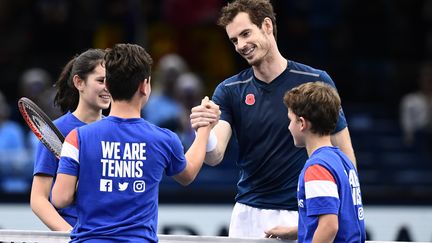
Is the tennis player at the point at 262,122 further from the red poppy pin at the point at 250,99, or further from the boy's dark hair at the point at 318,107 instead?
the boy's dark hair at the point at 318,107

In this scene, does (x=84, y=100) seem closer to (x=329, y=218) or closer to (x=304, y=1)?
(x=329, y=218)

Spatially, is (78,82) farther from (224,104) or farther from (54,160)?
(224,104)

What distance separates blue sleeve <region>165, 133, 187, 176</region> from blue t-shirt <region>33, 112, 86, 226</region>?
89cm

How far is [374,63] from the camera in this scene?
47.6 ft

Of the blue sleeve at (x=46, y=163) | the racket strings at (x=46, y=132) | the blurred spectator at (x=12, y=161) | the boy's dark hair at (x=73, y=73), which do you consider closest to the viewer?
the racket strings at (x=46, y=132)

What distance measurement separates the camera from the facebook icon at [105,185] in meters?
5.23

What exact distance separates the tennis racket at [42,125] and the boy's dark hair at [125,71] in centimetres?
67

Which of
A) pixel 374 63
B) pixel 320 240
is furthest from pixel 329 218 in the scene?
pixel 374 63

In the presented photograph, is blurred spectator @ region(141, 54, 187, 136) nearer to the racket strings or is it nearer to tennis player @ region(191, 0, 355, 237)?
tennis player @ region(191, 0, 355, 237)

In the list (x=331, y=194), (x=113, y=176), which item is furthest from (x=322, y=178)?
(x=113, y=176)

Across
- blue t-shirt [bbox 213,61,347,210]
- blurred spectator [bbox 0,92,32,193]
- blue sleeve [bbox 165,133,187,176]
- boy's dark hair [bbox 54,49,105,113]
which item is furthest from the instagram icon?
blurred spectator [bbox 0,92,32,193]

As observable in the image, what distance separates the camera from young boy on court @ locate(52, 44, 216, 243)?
5227mm

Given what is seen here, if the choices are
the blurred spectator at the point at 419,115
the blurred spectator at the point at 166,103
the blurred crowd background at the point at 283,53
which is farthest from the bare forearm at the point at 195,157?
the blurred spectator at the point at 419,115

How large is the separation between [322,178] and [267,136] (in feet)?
4.35
